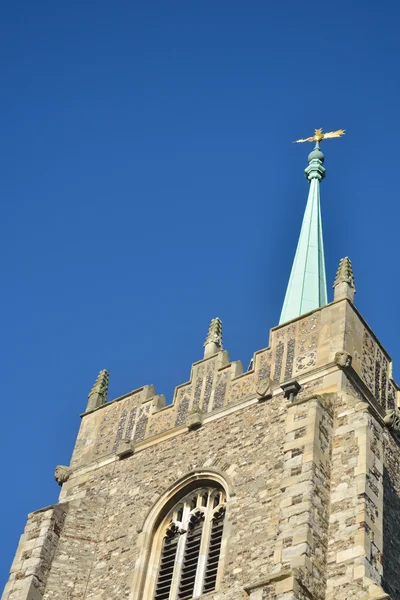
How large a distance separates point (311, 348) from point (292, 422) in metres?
2.74

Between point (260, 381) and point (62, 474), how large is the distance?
495cm

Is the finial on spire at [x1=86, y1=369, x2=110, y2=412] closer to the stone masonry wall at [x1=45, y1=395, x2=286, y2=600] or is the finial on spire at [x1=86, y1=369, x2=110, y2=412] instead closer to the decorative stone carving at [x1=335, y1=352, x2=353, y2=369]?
the stone masonry wall at [x1=45, y1=395, x2=286, y2=600]

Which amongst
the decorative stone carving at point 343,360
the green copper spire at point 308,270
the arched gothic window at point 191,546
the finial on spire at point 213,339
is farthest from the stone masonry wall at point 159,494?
the green copper spire at point 308,270

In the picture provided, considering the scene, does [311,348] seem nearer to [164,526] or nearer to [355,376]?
[355,376]

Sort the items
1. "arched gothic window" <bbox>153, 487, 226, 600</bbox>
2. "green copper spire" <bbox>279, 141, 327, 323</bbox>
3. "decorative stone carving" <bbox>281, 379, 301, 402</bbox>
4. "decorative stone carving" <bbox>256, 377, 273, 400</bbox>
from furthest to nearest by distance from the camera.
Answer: "green copper spire" <bbox>279, 141, 327, 323</bbox>
"decorative stone carving" <bbox>256, 377, 273, 400</bbox>
"decorative stone carving" <bbox>281, 379, 301, 402</bbox>
"arched gothic window" <bbox>153, 487, 226, 600</bbox>

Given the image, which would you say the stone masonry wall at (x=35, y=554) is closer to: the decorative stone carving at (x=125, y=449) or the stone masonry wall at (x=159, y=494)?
the stone masonry wall at (x=159, y=494)

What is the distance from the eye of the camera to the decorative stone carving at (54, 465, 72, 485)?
29062 millimetres

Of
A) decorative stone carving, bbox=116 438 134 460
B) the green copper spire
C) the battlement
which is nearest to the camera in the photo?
the battlement

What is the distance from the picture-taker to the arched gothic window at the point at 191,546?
24844 mm

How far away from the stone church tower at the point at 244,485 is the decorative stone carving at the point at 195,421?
4cm

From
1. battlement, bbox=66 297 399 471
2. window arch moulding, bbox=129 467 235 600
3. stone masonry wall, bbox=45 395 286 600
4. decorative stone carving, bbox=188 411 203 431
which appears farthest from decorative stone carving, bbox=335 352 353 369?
decorative stone carving, bbox=188 411 203 431

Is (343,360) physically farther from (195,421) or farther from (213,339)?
(213,339)

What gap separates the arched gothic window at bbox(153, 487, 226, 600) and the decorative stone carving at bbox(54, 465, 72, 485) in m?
3.40

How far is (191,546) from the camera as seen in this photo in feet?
84.3
